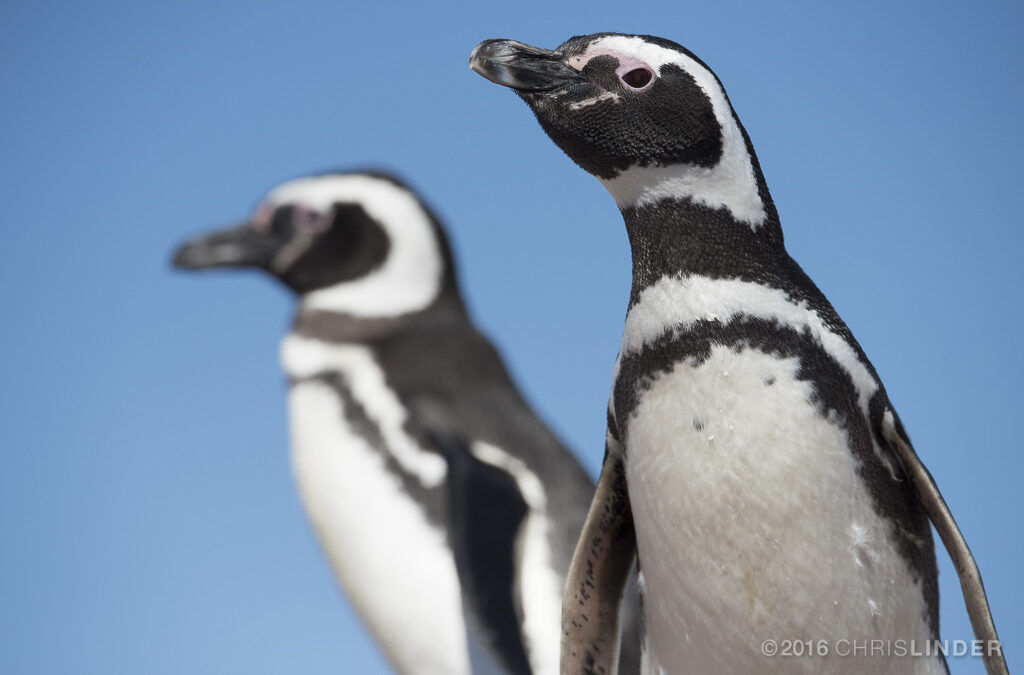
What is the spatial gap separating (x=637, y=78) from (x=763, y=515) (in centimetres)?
59

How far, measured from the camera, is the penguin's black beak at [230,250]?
3.82 m

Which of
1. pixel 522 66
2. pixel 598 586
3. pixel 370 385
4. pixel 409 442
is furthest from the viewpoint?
pixel 370 385

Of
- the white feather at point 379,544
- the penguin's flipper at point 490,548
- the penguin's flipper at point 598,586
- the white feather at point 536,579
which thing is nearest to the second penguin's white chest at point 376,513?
the white feather at point 379,544

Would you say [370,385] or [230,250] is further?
[230,250]

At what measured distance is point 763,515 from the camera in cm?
130

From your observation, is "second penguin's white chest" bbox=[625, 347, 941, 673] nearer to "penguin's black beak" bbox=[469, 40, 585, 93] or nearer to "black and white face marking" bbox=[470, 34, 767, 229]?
"black and white face marking" bbox=[470, 34, 767, 229]

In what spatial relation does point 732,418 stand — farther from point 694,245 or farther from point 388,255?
point 388,255

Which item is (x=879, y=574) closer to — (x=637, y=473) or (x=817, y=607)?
(x=817, y=607)

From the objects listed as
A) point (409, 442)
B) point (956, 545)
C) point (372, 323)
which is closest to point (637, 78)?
point (956, 545)

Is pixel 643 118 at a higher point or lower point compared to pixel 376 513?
higher

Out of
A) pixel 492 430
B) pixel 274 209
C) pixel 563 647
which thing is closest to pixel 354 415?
pixel 492 430

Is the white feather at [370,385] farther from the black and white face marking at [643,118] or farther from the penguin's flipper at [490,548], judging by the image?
the black and white face marking at [643,118]

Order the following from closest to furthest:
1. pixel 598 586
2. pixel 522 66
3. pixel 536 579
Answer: pixel 522 66
pixel 598 586
pixel 536 579

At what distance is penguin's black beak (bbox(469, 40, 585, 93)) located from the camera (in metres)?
1.42
